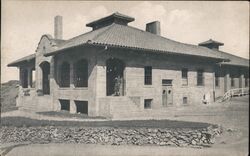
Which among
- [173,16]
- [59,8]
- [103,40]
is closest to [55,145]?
[59,8]

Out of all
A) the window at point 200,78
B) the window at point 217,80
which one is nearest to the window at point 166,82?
the window at point 200,78

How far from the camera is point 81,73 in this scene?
21.2 metres

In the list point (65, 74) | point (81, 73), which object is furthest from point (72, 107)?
point (65, 74)

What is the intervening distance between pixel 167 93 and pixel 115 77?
4.79 meters

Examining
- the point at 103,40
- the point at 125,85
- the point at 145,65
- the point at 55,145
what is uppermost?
the point at 103,40

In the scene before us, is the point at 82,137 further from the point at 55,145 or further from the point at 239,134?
the point at 239,134

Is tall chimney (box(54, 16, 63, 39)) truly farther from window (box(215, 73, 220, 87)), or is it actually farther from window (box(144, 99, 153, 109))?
window (box(215, 73, 220, 87))

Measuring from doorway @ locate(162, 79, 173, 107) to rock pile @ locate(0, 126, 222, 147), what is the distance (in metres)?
9.48

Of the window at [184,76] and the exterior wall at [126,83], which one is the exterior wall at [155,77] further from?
the window at [184,76]

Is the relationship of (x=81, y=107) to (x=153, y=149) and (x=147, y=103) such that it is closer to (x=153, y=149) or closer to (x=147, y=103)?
(x=147, y=103)

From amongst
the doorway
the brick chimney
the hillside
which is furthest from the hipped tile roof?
the hillside

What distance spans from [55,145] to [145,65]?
1030 cm

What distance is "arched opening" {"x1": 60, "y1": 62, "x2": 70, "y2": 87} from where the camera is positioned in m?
22.9

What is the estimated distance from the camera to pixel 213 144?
11844mm
